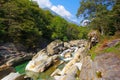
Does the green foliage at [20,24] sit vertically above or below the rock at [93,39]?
above

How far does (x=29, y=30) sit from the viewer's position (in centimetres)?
7706

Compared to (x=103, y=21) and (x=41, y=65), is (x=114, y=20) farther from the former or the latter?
(x=41, y=65)

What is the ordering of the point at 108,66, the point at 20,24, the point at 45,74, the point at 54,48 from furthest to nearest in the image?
the point at 20,24 → the point at 54,48 → the point at 45,74 → the point at 108,66

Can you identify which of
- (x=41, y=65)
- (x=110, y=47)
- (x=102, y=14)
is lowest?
(x=41, y=65)

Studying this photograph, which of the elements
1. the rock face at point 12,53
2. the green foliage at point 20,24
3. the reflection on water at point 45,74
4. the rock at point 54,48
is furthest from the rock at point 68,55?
the green foliage at point 20,24

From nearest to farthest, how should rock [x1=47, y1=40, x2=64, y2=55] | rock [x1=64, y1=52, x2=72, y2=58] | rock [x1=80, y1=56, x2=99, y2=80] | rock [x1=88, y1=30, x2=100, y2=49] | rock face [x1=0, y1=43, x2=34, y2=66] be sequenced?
rock [x1=80, y1=56, x2=99, y2=80] → rock [x1=88, y1=30, x2=100, y2=49] → rock [x1=64, y1=52, x2=72, y2=58] → rock face [x1=0, y1=43, x2=34, y2=66] → rock [x1=47, y1=40, x2=64, y2=55]

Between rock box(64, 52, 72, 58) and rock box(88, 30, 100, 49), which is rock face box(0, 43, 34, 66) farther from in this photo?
rock box(88, 30, 100, 49)

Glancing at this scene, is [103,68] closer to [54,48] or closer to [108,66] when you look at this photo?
[108,66]

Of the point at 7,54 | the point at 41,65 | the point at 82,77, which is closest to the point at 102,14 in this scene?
the point at 7,54

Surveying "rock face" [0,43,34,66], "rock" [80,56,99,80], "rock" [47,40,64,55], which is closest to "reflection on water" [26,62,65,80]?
"rock" [80,56,99,80]

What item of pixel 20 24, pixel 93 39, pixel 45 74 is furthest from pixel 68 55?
pixel 20 24

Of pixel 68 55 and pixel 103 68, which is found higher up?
pixel 103 68

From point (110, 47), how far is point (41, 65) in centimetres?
1838

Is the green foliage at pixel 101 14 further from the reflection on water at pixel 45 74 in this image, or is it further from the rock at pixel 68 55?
the reflection on water at pixel 45 74
